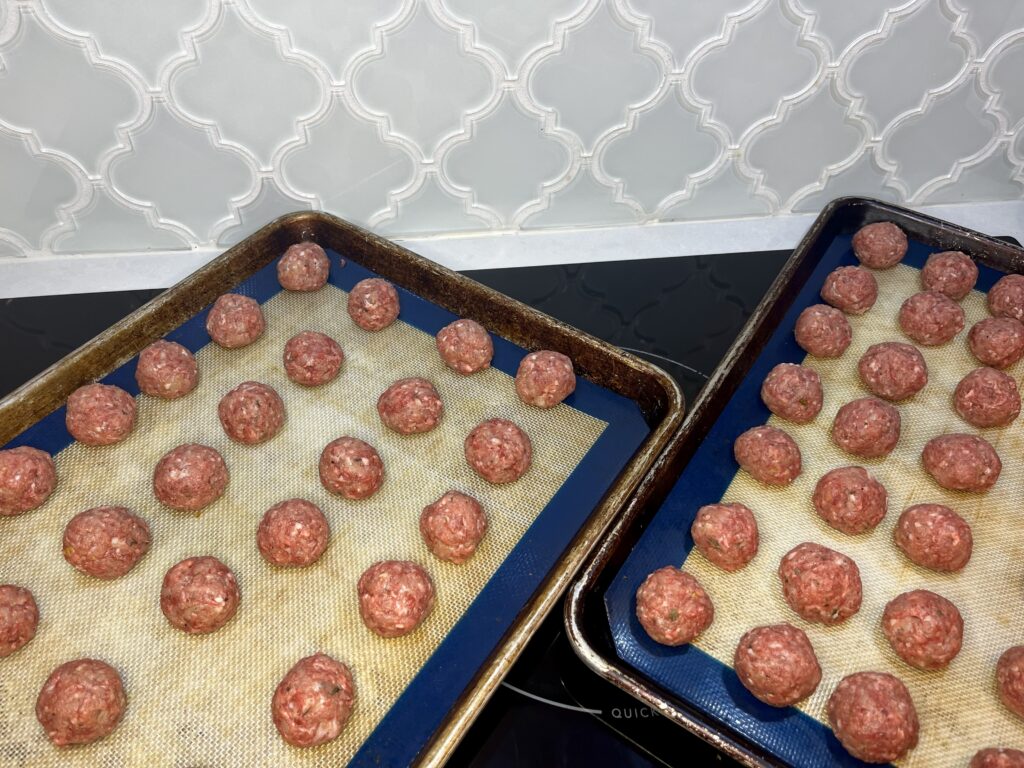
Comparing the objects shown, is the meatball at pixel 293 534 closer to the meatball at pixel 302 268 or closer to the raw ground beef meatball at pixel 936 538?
the meatball at pixel 302 268

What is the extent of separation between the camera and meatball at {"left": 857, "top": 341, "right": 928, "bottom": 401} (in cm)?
158

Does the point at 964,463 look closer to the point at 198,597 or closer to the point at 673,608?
the point at 673,608

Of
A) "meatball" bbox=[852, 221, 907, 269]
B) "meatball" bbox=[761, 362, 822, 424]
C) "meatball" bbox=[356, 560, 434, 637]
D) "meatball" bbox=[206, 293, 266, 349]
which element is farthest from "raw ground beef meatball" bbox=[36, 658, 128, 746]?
"meatball" bbox=[852, 221, 907, 269]

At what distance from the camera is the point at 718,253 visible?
6.52ft

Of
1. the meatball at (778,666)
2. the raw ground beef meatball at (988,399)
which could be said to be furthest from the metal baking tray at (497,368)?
the raw ground beef meatball at (988,399)

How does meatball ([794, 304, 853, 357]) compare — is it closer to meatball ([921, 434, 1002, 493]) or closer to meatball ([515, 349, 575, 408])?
meatball ([921, 434, 1002, 493])

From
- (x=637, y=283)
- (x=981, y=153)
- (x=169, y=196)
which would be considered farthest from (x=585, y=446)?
(x=981, y=153)

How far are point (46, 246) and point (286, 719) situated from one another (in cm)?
132

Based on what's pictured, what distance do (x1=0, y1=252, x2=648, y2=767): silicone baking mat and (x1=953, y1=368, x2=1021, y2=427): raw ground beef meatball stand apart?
647mm

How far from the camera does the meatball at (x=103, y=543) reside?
52.9 inches

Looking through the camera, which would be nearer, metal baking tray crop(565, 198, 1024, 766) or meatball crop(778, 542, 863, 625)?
Result: metal baking tray crop(565, 198, 1024, 766)

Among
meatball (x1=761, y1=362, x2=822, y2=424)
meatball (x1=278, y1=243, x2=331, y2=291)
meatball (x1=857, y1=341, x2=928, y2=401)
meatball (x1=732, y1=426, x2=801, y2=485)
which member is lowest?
meatball (x1=278, y1=243, x2=331, y2=291)

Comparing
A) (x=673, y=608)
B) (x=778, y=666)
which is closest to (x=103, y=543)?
(x=673, y=608)

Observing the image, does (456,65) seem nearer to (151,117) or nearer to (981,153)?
(151,117)
